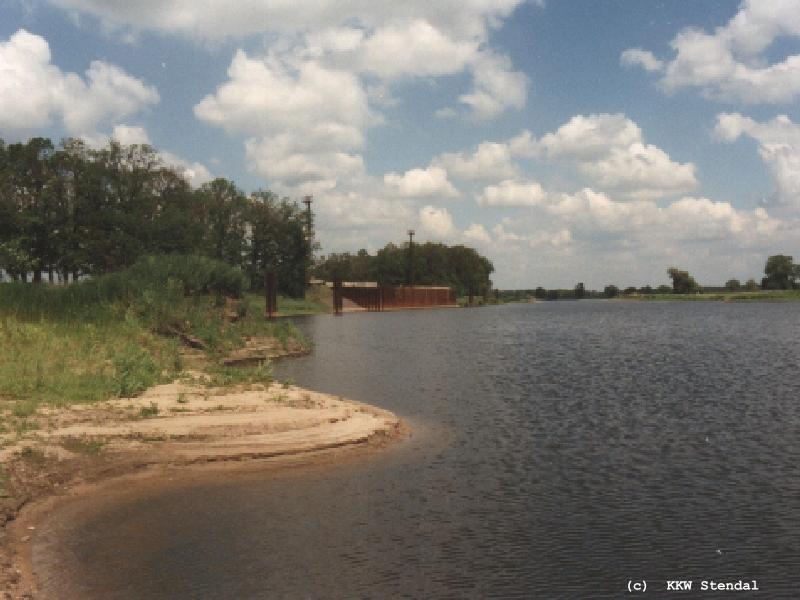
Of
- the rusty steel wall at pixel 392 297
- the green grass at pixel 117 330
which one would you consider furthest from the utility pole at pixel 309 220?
the green grass at pixel 117 330

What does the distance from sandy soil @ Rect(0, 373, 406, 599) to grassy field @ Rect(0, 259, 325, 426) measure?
A: 3.96 feet

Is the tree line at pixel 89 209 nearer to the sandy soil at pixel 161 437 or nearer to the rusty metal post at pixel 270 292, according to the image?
the rusty metal post at pixel 270 292

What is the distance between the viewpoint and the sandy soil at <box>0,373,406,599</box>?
12359mm

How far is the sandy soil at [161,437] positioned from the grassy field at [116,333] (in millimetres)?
1207

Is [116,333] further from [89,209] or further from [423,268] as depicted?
[423,268]

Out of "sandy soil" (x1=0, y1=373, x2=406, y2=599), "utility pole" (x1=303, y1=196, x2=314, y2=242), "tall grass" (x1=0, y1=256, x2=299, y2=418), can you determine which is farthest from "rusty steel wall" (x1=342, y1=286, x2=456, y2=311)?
"sandy soil" (x1=0, y1=373, x2=406, y2=599)

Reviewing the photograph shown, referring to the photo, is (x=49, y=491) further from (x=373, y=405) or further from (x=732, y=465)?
(x=732, y=465)

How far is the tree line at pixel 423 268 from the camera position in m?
168

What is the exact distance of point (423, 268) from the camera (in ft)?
568

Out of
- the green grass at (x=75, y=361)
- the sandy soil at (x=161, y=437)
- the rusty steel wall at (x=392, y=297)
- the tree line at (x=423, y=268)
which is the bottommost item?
the sandy soil at (x=161, y=437)

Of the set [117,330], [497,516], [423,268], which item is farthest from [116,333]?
[423,268]

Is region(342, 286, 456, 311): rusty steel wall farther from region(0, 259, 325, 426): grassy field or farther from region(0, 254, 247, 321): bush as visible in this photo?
region(0, 254, 247, 321): bush

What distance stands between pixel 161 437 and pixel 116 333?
15.3 meters

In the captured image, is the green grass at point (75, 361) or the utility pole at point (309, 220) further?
the utility pole at point (309, 220)
